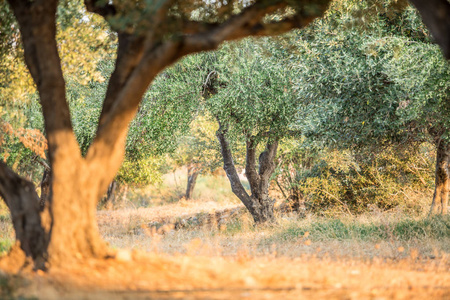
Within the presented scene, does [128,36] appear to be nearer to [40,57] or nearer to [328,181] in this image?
[40,57]

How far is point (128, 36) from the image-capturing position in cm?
555

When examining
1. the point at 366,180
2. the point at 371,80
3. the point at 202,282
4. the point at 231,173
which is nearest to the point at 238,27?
the point at 202,282

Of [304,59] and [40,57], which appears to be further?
[304,59]

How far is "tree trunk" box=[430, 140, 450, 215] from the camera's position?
12.2m

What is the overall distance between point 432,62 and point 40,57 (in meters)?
7.70

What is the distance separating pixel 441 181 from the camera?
12.5 meters

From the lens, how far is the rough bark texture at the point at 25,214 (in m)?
5.26

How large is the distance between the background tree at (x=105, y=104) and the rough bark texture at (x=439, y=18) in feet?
4.15

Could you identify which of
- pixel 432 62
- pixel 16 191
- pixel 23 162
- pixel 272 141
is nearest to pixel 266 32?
pixel 16 191

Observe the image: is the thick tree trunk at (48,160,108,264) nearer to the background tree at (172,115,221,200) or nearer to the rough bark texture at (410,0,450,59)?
the rough bark texture at (410,0,450,59)

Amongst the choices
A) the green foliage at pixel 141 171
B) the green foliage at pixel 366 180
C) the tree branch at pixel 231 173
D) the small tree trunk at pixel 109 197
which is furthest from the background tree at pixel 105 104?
the small tree trunk at pixel 109 197

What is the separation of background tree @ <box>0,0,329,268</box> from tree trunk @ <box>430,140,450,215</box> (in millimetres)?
8484

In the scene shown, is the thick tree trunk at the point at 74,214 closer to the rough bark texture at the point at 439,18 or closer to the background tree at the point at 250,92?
the rough bark texture at the point at 439,18

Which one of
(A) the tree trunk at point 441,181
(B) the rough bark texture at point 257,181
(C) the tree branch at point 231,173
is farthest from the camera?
(B) the rough bark texture at point 257,181
